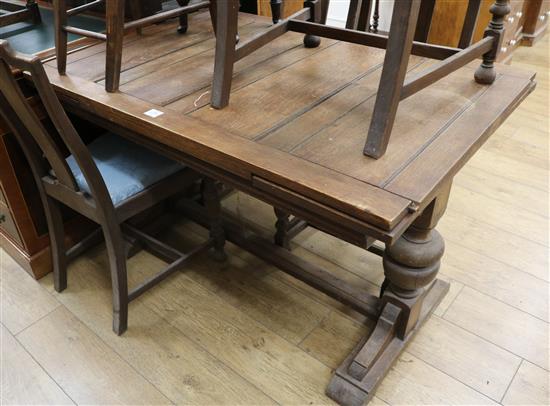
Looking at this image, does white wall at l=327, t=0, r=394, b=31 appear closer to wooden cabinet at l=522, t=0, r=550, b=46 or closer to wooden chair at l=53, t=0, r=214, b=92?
wooden cabinet at l=522, t=0, r=550, b=46

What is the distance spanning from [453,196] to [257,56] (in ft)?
3.81

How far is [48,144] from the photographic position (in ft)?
3.87

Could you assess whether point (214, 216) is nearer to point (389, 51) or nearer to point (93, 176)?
point (93, 176)

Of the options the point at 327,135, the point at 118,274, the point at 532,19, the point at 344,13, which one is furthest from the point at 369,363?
the point at 532,19

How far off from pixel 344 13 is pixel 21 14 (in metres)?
2.68

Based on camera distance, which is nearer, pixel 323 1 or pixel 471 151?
pixel 471 151

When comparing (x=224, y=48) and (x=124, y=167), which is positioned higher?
(x=224, y=48)

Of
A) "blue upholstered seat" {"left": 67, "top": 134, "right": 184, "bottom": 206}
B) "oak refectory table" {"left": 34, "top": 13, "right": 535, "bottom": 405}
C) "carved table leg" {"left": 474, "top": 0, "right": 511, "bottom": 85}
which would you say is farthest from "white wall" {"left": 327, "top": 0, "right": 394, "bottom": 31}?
"blue upholstered seat" {"left": 67, "top": 134, "right": 184, "bottom": 206}

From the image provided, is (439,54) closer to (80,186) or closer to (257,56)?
(257,56)

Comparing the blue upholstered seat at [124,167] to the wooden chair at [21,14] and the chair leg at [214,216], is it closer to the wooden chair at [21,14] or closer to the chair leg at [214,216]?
the chair leg at [214,216]

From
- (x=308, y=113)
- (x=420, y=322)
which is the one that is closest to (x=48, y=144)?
(x=308, y=113)

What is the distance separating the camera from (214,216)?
162cm

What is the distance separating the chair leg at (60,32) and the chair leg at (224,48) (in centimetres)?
48

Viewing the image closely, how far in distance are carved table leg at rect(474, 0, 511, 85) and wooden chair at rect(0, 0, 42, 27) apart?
157 cm
